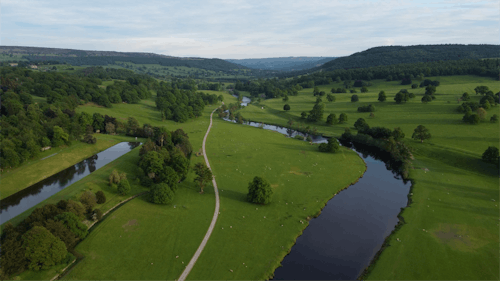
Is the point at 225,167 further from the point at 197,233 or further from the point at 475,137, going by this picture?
the point at 475,137

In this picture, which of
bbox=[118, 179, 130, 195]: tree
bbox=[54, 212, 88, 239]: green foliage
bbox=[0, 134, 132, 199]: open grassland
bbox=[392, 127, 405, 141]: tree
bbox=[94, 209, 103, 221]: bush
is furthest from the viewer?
bbox=[392, 127, 405, 141]: tree

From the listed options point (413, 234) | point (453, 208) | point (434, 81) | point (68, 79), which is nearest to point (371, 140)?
point (453, 208)

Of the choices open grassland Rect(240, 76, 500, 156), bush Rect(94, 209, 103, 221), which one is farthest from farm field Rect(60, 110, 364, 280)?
open grassland Rect(240, 76, 500, 156)

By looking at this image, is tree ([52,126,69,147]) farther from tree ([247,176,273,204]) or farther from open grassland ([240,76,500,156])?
open grassland ([240,76,500,156])

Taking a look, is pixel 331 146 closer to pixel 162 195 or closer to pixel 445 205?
pixel 445 205

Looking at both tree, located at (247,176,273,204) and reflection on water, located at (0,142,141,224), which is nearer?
reflection on water, located at (0,142,141,224)

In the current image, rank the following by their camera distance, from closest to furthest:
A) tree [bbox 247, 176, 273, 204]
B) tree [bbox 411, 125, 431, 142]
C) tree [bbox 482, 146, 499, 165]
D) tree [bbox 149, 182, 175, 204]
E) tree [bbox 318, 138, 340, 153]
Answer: tree [bbox 149, 182, 175, 204]
tree [bbox 247, 176, 273, 204]
tree [bbox 482, 146, 499, 165]
tree [bbox 318, 138, 340, 153]
tree [bbox 411, 125, 431, 142]

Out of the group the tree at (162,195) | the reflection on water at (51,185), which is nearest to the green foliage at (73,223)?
the tree at (162,195)

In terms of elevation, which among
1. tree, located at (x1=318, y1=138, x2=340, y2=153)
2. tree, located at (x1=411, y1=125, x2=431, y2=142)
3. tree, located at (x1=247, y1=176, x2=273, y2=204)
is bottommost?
tree, located at (x1=247, y1=176, x2=273, y2=204)
